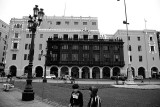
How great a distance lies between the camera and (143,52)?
4319 centimetres

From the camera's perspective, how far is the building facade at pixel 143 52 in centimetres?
4175

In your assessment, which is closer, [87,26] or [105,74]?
[105,74]

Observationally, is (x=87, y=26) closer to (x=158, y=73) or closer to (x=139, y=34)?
(x=139, y=34)

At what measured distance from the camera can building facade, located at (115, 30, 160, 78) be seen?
137 feet

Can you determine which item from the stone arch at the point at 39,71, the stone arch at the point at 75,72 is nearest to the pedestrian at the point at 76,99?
the stone arch at the point at 75,72

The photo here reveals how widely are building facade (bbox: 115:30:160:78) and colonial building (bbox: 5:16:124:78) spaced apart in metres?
3.55

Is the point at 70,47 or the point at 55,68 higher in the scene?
the point at 70,47

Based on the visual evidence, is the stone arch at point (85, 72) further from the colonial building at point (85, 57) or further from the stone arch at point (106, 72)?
the stone arch at point (106, 72)

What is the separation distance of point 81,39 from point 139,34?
62.0 ft

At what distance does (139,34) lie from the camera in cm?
4422

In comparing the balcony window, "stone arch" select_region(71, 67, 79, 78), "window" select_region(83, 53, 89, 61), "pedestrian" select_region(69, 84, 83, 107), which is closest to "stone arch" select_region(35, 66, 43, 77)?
"stone arch" select_region(71, 67, 79, 78)

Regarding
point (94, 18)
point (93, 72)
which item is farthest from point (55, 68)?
point (94, 18)

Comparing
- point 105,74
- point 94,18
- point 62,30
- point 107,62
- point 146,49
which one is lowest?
point 105,74

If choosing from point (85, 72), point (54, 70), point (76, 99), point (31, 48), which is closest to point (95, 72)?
point (85, 72)
